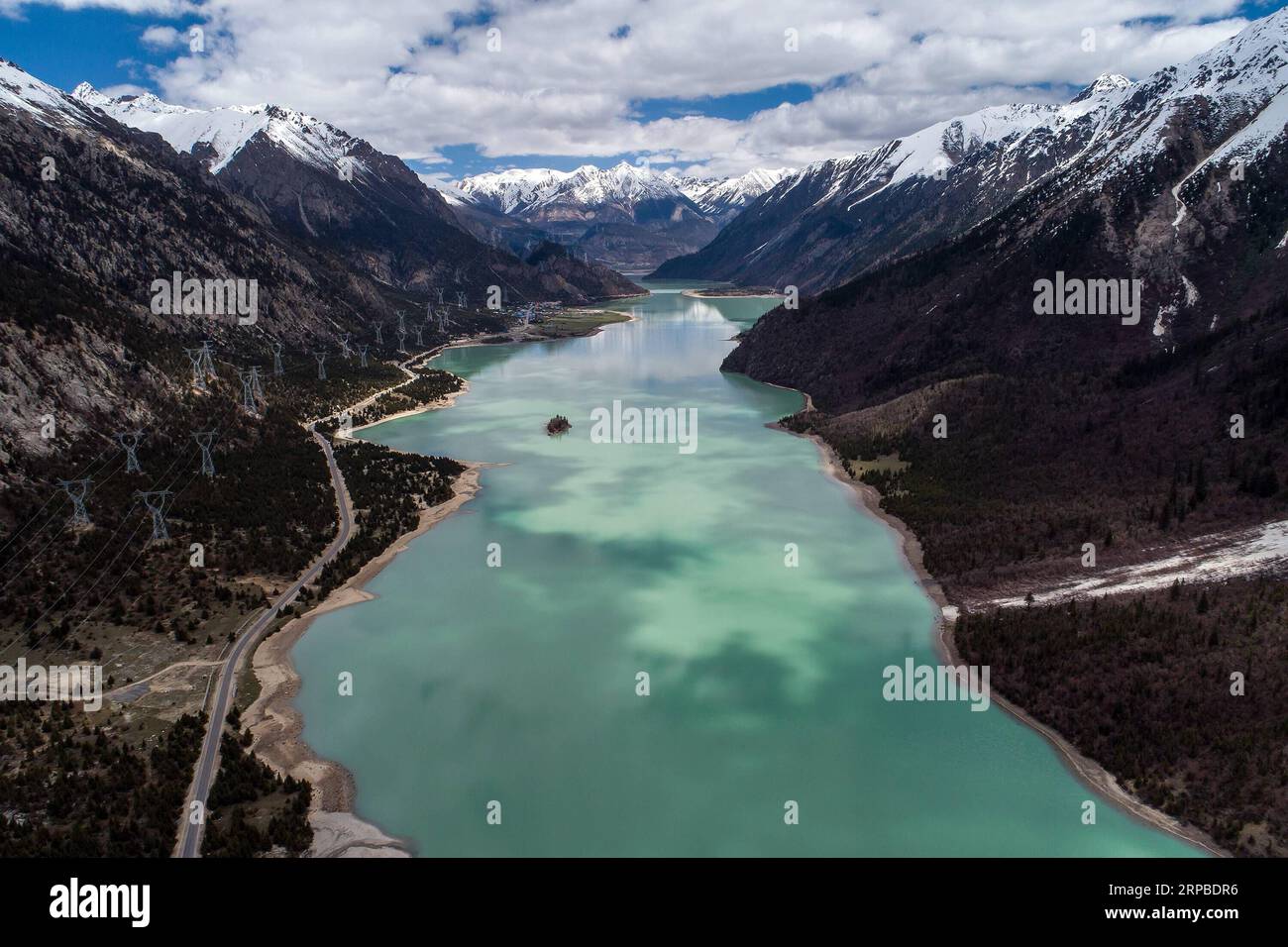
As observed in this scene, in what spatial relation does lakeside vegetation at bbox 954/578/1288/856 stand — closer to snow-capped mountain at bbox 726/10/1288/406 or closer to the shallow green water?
the shallow green water

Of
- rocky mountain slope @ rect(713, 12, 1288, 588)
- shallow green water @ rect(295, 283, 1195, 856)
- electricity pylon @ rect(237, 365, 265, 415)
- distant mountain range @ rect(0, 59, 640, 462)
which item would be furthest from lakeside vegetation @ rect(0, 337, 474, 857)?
rocky mountain slope @ rect(713, 12, 1288, 588)

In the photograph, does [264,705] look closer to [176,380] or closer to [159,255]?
[176,380]

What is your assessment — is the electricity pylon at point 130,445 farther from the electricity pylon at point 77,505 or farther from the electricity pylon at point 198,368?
the electricity pylon at point 198,368

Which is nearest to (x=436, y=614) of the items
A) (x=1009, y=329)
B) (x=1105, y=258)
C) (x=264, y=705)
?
(x=264, y=705)

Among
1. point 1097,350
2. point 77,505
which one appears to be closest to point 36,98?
point 77,505

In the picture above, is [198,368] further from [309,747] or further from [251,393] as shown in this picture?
[309,747]

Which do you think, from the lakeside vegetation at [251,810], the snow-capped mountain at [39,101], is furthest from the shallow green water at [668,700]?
the snow-capped mountain at [39,101]
